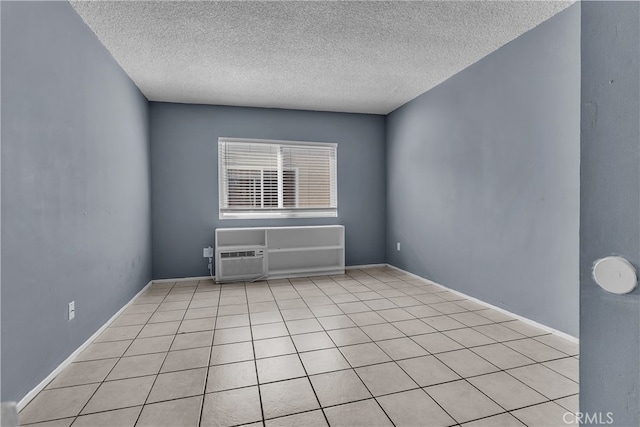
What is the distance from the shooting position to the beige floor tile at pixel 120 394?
174 centimetres

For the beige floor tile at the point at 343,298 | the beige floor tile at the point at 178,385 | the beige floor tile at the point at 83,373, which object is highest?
the beige floor tile at the point at 343,298

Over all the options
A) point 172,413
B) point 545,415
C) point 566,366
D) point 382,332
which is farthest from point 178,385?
point 566,366

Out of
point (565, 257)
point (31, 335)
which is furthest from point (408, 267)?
point (31, 335)

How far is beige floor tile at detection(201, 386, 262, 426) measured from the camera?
1.63 metres

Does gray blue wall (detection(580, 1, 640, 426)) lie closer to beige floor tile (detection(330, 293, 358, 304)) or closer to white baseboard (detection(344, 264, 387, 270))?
beige floor tile (detection(330, 293, 358, 304))

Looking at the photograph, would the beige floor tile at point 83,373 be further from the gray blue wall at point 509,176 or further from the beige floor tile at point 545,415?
the gray blue wall at point 509,176

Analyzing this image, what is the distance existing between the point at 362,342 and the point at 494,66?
9.68 feet

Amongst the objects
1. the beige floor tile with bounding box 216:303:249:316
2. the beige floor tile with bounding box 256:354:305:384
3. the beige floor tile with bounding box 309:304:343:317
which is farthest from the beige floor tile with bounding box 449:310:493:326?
the beige floor tile with bounding box 216:303:249:316

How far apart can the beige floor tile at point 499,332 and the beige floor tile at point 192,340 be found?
7.52 ft

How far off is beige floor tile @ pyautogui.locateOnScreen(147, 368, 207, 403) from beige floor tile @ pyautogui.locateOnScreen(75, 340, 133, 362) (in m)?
0.61

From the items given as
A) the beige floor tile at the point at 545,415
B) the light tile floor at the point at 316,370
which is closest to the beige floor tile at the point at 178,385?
the light tile floor at the point at 316,370

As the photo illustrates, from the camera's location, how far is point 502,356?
2270 millimetres

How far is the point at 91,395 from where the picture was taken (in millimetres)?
1850

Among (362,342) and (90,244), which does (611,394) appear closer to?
(362,342)
